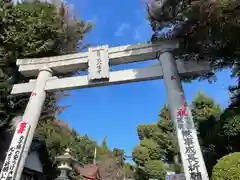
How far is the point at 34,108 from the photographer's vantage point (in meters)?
7.23

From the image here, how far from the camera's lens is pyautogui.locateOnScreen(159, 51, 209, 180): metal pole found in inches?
211

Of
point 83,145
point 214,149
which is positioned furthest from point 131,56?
point 83,145

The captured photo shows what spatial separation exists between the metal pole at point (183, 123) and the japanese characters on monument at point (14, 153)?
3923mm

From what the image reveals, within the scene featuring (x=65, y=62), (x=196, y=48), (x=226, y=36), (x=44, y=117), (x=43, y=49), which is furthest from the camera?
(x=44, y=117)

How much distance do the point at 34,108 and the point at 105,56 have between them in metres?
2.54

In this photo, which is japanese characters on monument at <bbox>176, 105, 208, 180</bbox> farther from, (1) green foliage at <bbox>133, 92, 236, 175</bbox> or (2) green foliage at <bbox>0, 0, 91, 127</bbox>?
(2) green foliage at <bbox>0, 0, 91, 127</bbox>

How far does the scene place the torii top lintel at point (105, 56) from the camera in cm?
736

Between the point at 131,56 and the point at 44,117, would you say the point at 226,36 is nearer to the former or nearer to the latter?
the point at 131,56

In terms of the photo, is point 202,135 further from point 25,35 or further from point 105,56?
point 25,35

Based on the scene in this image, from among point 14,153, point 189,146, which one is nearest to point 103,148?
point 14,153

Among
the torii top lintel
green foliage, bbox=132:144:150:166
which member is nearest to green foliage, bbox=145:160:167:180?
green foliage, bbox=132:144:150:166

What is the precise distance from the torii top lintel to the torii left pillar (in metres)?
0.32

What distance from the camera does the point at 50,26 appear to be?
29.3 ft

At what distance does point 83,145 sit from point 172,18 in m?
29.7
